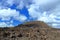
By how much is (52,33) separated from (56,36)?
1813mm

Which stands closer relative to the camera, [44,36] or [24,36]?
[24,36]

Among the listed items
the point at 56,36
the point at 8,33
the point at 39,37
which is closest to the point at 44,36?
the point at 39,37

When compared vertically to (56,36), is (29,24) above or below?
above

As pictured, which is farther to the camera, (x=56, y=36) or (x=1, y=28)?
(x=56, y=36)

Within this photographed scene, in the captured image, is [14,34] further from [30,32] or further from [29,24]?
[29,24]

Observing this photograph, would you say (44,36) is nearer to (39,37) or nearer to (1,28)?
(39,37)

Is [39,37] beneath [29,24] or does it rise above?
beneath

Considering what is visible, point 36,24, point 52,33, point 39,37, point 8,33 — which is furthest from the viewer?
point 36,24

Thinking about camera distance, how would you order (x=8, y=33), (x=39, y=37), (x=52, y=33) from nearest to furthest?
(x=8, y=33) < (x=39, y=37) < (x=52, y=33)

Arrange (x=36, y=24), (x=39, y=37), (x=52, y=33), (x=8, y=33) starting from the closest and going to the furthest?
(x=8, y=33), (x=39, y=37), (x=52, y=33), (x=36, y=24)

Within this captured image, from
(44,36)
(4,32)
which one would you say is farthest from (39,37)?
(4,32)

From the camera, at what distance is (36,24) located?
48.5 m

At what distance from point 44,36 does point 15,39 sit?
22.6ft

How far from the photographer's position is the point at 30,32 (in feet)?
135
